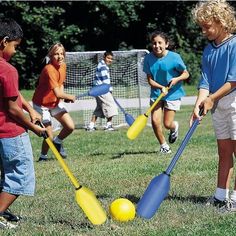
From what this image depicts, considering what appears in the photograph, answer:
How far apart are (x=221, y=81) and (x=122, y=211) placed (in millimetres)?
1261

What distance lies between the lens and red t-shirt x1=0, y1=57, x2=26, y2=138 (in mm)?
4453

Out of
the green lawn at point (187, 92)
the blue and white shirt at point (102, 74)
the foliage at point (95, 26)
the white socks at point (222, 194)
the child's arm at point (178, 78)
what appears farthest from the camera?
the foliage at point (95, 26)

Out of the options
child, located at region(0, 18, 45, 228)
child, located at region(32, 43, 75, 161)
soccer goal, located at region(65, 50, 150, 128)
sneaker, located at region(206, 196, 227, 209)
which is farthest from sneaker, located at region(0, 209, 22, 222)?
soccer goal, located at region(65, 50, 150, 128)

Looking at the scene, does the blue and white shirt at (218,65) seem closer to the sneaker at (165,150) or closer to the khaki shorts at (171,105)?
the khaki shorts at (171,105)

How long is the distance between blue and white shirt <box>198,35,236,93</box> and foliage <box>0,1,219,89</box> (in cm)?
2029

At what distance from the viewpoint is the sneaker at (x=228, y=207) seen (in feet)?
16.5

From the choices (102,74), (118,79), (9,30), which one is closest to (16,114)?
(9,30)

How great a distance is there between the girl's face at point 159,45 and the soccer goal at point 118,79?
5.39 m

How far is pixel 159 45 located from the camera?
27.0 feet

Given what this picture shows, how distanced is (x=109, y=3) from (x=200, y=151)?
1942 centimetres

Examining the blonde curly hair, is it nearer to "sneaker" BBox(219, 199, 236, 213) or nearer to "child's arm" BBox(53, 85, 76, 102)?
"sneaker" BBox(219, 199, 236, 213)

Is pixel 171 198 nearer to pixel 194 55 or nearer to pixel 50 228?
pixel 50 228

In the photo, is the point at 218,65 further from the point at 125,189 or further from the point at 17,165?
the point at 17,165

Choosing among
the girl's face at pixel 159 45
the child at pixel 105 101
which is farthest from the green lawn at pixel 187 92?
the girl's face at pixel 159 45
